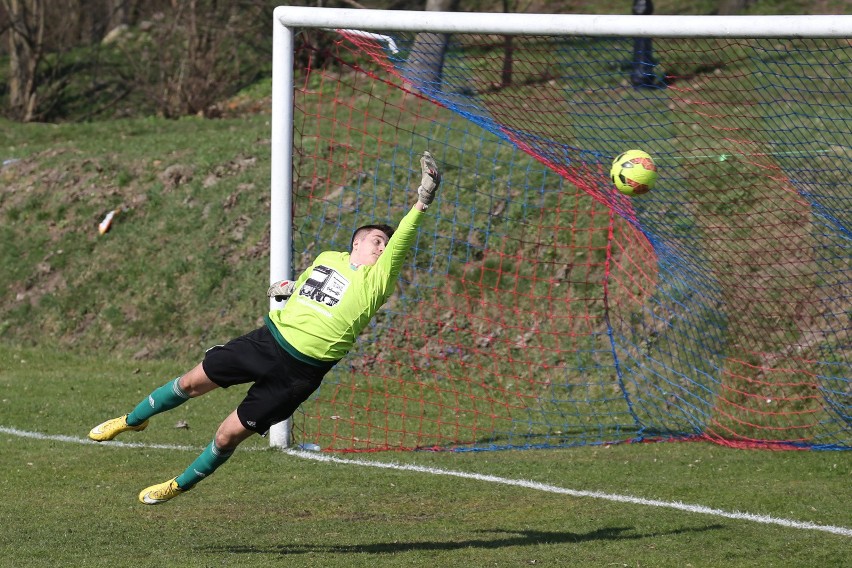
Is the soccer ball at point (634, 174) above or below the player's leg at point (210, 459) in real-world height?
Result: above

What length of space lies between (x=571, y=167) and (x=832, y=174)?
2.15 metres

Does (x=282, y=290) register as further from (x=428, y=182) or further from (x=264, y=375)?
(x=428, y=182)

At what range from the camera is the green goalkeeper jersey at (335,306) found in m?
6.54

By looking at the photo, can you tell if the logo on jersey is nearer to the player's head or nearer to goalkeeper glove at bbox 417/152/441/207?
the player's head

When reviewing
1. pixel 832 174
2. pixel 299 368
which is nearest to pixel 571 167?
pixel 832 174

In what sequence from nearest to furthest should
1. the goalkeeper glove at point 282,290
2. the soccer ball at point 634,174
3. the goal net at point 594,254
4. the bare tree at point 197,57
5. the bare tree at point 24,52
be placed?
the goalkeeper glove at point 282,290 → the soccer ball at point 634,174 → the goal net at point 594,254 → the bare tree at point 197,57 → the bare tree at point 24,52

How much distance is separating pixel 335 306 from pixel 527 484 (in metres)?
2.38

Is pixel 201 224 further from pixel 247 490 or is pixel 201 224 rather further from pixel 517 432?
pixel 247 490

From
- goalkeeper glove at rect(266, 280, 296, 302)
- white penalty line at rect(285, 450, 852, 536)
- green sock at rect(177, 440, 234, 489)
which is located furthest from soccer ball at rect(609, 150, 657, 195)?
green sock at rect(177, 440, 234, 489)

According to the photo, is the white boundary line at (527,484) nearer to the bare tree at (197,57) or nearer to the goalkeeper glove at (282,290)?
the goalkeeper glove at (282,290)

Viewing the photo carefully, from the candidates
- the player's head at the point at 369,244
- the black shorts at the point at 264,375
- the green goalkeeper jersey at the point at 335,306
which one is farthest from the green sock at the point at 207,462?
the player's head at the point at 369,244

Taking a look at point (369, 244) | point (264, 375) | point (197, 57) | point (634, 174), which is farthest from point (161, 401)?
point (197, 57)

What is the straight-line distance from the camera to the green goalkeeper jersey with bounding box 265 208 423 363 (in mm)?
6539

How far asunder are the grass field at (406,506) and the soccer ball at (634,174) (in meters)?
2.10
